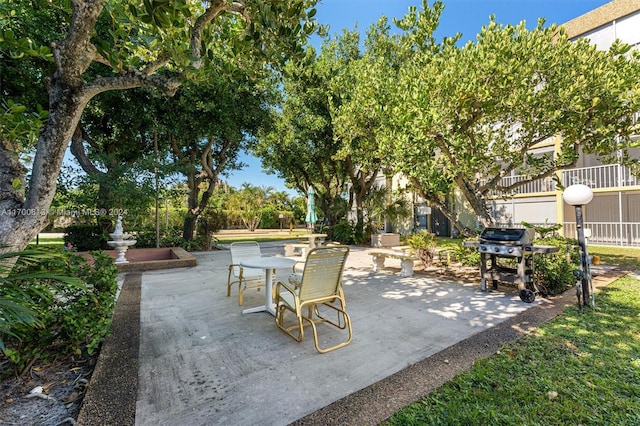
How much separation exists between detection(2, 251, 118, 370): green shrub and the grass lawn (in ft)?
9.65

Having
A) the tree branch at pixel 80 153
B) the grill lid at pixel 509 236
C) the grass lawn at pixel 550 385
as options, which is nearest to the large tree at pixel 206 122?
the tree branch at pixel 80 153

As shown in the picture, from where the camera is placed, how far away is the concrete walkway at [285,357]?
86.1 inches

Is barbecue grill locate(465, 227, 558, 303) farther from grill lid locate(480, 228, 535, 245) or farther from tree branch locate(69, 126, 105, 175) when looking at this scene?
tree branch locate(69, 126, 105, 175)

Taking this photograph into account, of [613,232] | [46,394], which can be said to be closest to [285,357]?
[46,394]

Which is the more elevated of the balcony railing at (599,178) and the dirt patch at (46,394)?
the balcony railing at (599,178)

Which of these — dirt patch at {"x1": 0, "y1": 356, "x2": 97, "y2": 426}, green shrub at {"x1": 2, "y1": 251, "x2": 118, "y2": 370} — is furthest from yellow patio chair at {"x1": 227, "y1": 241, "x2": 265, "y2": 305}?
dirt patch at {"x1": 0, "y1": 356, "x2": 97, "y2": 426}

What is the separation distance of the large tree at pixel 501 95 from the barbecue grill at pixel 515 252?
1735mm

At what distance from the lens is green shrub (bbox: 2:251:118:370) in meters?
2.57

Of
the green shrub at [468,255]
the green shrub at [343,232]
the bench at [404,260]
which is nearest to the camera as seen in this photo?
the bench at [404,260]

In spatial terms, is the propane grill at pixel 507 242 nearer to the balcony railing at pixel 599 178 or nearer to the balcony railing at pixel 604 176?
the balcony railing at pixel 599 178

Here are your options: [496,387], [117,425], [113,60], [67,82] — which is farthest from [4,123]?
[496,387]

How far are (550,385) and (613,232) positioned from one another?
1601 centimetres

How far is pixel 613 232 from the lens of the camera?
44.2 feet

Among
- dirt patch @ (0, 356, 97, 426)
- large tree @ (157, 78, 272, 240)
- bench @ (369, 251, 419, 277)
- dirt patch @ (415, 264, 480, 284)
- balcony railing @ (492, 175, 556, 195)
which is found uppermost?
large tree @ (157, 78, 272, 240)
